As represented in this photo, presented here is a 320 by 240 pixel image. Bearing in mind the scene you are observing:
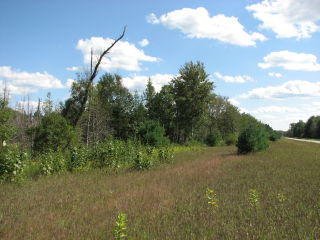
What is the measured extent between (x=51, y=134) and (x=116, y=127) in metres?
33.1

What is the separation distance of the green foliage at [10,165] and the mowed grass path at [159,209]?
1.64 feet

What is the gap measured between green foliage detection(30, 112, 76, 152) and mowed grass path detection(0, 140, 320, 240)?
4.90 meters

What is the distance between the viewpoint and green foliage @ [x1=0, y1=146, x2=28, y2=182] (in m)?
8.87

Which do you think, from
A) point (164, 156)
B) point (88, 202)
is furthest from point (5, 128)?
point (164, 156)

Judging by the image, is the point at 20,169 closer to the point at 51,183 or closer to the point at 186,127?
the point at 51,183

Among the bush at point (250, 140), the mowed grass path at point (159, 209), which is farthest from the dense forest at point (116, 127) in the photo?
the mowed grass path at point (159, 209)

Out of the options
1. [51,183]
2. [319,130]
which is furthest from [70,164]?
[319,130]

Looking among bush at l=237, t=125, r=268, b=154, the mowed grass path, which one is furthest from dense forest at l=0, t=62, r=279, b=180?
the mowed grass path

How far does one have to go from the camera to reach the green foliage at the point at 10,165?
29.1 feet

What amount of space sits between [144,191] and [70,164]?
5042 mm

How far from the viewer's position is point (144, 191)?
8164mm

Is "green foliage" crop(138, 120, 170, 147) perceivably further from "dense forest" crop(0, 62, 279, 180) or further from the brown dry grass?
the brown dry grass

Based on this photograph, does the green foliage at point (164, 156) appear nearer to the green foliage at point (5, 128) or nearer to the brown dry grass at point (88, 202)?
the brown dry grass at point (88, 202)

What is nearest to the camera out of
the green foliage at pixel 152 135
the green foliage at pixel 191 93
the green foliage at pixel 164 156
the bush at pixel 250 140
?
the green foliage at pixel 164 156
